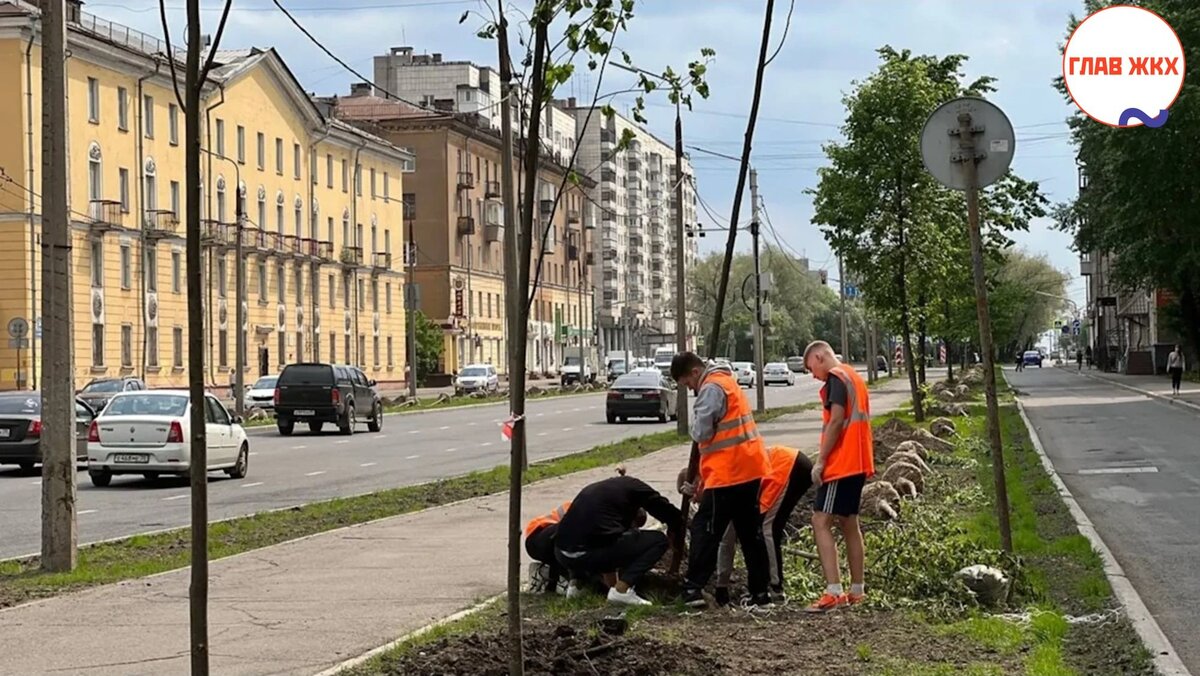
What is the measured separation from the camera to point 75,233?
58.4 meters

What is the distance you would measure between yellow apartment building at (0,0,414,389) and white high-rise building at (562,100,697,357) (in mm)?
47299

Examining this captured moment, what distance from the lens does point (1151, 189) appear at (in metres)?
52.7

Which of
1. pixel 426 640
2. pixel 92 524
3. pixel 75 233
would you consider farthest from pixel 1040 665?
pixel 75 233

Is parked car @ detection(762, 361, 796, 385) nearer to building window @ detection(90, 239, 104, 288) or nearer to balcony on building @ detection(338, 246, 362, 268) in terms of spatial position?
balcony on building @ detection(338, 246, 362, 268)

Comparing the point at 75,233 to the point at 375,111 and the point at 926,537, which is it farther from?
the point at 926,537

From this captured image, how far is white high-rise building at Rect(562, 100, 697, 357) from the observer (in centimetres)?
14688

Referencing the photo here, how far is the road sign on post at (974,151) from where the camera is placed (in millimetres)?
10930

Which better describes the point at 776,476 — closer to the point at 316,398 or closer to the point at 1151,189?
the point at 316,398

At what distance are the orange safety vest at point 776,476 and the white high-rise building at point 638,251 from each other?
4722 inches

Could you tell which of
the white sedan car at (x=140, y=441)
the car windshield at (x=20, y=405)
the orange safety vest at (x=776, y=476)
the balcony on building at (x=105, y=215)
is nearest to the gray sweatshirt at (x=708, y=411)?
the orange safety vest at (x=776, y=476)

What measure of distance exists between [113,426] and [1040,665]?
62.4 ft

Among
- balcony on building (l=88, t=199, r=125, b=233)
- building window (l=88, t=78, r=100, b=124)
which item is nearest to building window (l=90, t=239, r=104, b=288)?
balcony on building (l=88, t=199, r=125, b=233)

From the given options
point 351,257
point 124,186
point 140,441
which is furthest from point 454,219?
point 140,441

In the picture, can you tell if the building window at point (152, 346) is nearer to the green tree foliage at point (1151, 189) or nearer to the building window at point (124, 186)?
the building window at point (124, 186)
